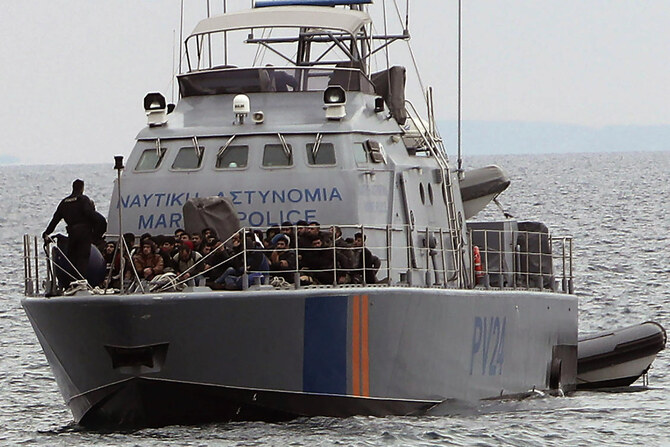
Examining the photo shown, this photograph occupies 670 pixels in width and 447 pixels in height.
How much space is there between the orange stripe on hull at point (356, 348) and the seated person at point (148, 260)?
2340 mm

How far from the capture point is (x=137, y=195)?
2180cm

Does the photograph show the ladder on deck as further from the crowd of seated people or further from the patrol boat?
the crowd of seated people

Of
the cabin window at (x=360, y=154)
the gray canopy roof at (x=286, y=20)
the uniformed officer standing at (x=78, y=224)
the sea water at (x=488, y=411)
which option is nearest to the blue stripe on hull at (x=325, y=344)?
the sea water at (x=488, y=411)

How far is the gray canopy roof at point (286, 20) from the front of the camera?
2245 cm

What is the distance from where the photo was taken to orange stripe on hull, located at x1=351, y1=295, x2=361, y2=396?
1912cm

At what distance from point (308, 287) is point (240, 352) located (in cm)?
107

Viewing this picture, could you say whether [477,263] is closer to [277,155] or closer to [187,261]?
[277,155]

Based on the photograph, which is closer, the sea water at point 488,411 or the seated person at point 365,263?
the sea water at point 488,411

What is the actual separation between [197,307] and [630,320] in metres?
18.8

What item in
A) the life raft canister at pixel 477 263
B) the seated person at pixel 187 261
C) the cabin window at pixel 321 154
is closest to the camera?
the seated person at pixel 187 261

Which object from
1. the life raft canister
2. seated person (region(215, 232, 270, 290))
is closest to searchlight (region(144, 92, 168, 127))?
seated person (region(215, 232, 270, 290))

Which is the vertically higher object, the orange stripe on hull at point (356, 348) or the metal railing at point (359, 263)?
the metal railing at point (359, 263)

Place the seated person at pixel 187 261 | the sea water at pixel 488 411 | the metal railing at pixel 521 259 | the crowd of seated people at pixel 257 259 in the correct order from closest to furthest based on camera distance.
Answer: the sea water at pixel 488 411
the crowd of seated people at pixel 257 259
the seated person at pixel 187 261
the metal railing at pixel 521 259

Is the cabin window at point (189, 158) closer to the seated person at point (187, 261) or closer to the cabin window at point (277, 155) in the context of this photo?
the cabin window at point (277, 155)
